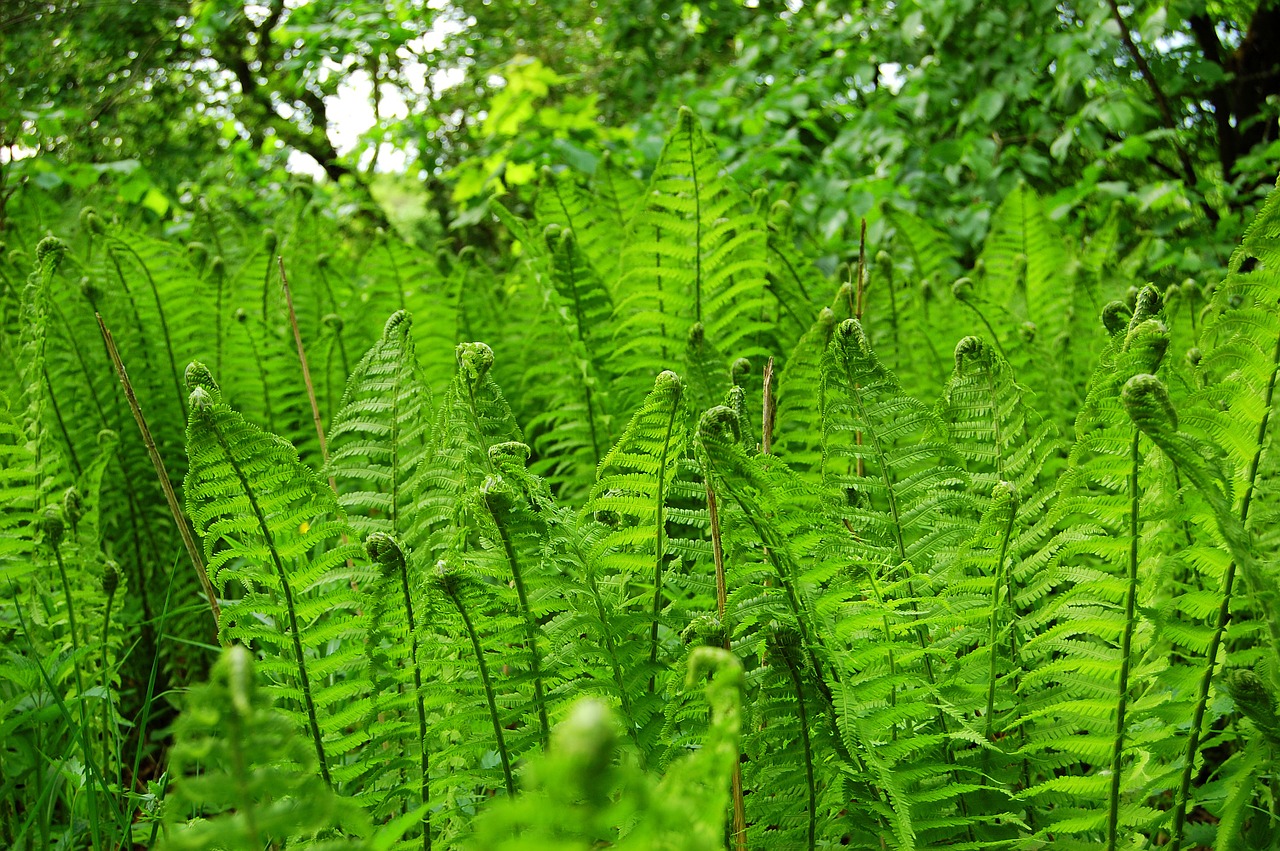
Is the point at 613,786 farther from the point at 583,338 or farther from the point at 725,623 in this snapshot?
the point at 583,338

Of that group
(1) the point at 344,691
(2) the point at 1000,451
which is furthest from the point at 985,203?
(1) the point at 344,691

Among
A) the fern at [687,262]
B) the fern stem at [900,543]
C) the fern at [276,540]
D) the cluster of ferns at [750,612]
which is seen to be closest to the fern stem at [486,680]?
the cluster of ferns at [750,612]

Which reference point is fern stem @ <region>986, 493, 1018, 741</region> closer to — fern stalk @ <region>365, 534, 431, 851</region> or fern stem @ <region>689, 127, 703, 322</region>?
fern stalk @ <region>365, 534, 431, 851</region>

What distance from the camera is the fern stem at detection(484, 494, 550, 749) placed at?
0.90 m

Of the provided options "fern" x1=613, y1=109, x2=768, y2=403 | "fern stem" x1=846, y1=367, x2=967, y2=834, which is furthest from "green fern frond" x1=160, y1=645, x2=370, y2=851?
"fern" x1=613, y1=109, x2=768, y2=403

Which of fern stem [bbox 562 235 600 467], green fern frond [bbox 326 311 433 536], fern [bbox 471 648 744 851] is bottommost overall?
fern [bbox 471 648 744 851]

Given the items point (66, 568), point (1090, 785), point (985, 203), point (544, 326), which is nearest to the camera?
point (1090, 785)

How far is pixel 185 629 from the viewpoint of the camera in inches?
75.5

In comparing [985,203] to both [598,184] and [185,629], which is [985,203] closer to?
[598,184]

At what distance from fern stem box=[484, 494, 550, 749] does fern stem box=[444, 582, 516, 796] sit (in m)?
0.04

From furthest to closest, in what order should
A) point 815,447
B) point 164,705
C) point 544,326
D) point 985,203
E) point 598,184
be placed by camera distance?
point 985,203, point 598,184, point 544,326, point 164,705, point 815,447

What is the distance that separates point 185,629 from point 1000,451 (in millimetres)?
1602

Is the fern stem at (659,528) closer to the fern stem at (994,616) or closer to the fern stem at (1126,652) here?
the fern stem at (994,616)

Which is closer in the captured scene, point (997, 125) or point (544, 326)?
point (544, 326)
